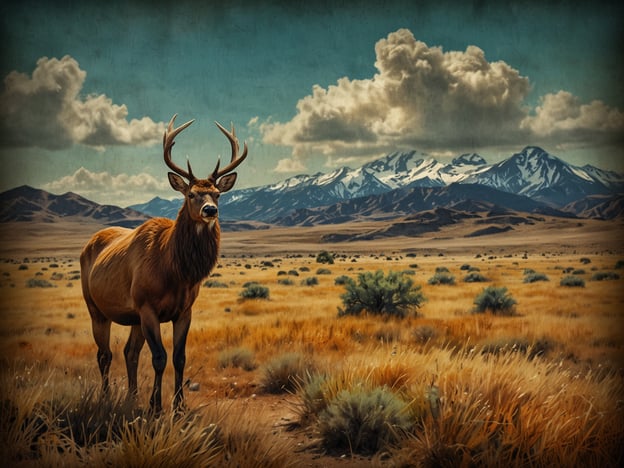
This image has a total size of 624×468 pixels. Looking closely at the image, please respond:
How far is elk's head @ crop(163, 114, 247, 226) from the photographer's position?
539 cm

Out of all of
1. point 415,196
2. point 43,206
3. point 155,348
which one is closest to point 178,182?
point 155,348

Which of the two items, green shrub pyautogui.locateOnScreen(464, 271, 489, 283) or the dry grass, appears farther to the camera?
green shrub pyautogui.locateOnScreen(464, 271, 489, 283)

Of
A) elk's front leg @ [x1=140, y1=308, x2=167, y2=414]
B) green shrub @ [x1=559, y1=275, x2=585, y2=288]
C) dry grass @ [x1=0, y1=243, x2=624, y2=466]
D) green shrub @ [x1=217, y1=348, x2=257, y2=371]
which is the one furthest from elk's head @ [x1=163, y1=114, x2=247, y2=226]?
green shrub @ [x1=559, y1=275, x2=585, y2=288]

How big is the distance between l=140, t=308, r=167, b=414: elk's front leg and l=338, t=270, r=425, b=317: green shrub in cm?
906

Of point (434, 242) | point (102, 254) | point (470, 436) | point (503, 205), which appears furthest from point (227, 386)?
point (503, 205)

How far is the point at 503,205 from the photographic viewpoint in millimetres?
82000

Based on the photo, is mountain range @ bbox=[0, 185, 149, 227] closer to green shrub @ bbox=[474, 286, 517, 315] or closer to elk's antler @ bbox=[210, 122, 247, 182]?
elk's antler @ bbox=[210, 122, 247, 182]

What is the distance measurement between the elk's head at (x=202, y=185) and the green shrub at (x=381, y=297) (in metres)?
8.97

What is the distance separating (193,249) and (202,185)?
0.70 meters

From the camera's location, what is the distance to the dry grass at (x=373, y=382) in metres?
4.43

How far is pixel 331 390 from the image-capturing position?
5.76 metres

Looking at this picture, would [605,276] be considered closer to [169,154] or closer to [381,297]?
[381,297]

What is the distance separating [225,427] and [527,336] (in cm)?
792

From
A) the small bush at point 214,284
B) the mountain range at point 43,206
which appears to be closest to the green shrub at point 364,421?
the mountain range at point 43,206
